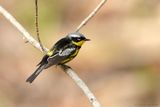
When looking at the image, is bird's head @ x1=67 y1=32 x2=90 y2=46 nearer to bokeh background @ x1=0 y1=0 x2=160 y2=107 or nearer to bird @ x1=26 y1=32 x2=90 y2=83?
bird @ x1=26 y1=32 x2=90 y2=83

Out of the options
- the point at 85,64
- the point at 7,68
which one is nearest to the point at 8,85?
the point at 7,68

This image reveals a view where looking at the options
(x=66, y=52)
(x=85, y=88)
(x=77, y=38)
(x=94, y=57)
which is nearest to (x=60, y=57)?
(x=66, y=52)

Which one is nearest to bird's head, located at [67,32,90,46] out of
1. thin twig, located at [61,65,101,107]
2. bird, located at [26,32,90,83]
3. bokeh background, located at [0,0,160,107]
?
bird, located at [26,32,90,83]

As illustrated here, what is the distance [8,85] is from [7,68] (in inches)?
14.4

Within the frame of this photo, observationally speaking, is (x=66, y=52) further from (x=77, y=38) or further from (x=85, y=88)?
(x=85, y=88)

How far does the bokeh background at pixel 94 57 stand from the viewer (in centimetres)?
777

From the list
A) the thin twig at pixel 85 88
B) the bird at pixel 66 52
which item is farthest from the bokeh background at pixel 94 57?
the thin twig at pixel 85 88

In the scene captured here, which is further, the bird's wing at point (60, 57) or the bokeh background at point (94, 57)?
the bokeh background at point (94, 57)

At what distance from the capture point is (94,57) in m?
8.33

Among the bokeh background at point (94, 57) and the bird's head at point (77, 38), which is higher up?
the bird's head at point (77, 38)

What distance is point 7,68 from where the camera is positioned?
838 cm

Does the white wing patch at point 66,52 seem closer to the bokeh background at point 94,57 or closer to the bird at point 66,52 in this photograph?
the bird at point 66,52

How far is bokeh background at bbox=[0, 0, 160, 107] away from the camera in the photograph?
25.5ft

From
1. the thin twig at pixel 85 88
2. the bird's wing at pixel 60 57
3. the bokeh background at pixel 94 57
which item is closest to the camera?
the thin twig at pixel 85 88
